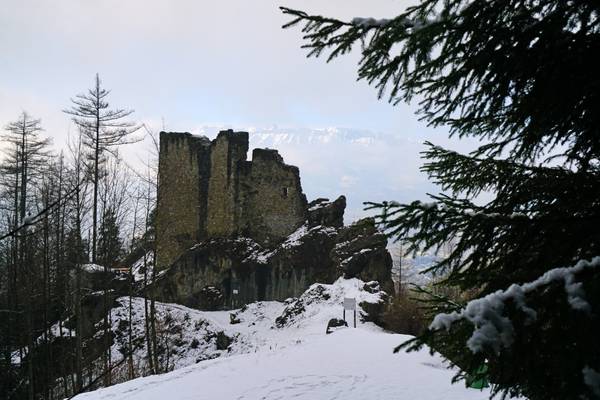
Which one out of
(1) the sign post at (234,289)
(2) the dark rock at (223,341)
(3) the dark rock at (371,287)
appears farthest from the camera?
(1) the sign post at (234,289)

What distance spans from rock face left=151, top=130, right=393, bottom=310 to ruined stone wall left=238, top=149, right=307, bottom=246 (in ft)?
0.20

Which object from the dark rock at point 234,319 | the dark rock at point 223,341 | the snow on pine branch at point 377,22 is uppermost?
the snow on pine branch at point 377,22

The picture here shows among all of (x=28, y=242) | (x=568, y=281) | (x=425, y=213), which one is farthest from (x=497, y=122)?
(x=28, y=242)

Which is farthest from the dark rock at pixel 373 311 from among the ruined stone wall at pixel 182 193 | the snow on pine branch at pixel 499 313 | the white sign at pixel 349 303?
the snow on pine branch at pixel 499 313

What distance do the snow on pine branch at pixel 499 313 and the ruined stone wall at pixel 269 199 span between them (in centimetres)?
2458

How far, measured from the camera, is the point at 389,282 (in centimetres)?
2055

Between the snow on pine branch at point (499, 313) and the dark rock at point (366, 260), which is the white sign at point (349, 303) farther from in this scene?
the snow on pine branch at point (499, 313)

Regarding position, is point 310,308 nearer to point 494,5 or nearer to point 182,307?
point 182,307

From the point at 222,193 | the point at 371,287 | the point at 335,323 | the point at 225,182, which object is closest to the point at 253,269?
the point at 222,193

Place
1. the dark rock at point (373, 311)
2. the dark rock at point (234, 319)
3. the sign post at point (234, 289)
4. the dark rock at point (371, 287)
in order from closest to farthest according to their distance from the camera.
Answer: the dark rock at point (373, 311) < the dark rock at point (371, 287) < the dark rock at point (234, 319) < the sign post at point (234, 289)

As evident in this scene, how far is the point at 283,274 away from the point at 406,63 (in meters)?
22.1

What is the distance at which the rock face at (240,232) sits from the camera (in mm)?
23734

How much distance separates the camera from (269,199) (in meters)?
26.4

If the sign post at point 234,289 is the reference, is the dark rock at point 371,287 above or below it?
above
